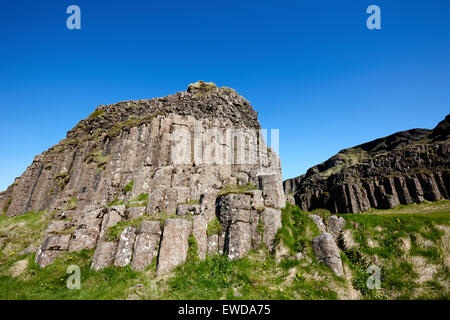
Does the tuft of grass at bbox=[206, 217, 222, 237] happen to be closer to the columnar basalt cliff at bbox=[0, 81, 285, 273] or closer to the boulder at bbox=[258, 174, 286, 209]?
the columnar basalt cliff at bbox=[0, 81, 285, 273]

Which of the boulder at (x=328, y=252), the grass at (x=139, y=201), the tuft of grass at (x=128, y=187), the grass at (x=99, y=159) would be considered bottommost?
the boulder at (x=328, y=252)

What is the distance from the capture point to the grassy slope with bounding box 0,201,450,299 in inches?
358

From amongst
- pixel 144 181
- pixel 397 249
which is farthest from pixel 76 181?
pixel 397 249

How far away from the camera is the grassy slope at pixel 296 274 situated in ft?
29.9

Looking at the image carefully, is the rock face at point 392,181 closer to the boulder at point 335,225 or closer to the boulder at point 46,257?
the boulder at point 335,225

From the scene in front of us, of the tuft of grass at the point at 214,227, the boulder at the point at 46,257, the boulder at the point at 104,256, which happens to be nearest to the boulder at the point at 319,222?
the tuft of grass at the point at 214,227

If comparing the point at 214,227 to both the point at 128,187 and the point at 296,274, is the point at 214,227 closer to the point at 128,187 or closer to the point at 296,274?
the point at 296,274

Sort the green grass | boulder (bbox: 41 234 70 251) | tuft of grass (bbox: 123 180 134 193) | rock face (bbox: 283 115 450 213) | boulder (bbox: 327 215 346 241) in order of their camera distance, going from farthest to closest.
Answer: rock face (bbox: 283 115 450 213) → tuft of grass (bbox: 123 180 134 193) → boulder (bbox: 41 234 70 251) → boulder (bbox: 327 215 346 241) → the green grass

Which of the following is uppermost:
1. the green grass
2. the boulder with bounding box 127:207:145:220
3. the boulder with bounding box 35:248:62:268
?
the boulder with bounding box 127:207:145:220

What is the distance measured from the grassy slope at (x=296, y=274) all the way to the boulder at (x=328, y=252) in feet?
1.08

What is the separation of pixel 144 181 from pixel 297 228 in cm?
1528

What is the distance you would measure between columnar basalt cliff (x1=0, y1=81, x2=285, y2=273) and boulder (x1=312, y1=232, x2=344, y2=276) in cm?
247

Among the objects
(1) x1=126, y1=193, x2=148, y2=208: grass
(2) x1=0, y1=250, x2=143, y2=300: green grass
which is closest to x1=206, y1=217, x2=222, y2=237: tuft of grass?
(2) x1=0, y1=250, x2=143, y2=300: green grass

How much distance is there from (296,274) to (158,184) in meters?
13.6
